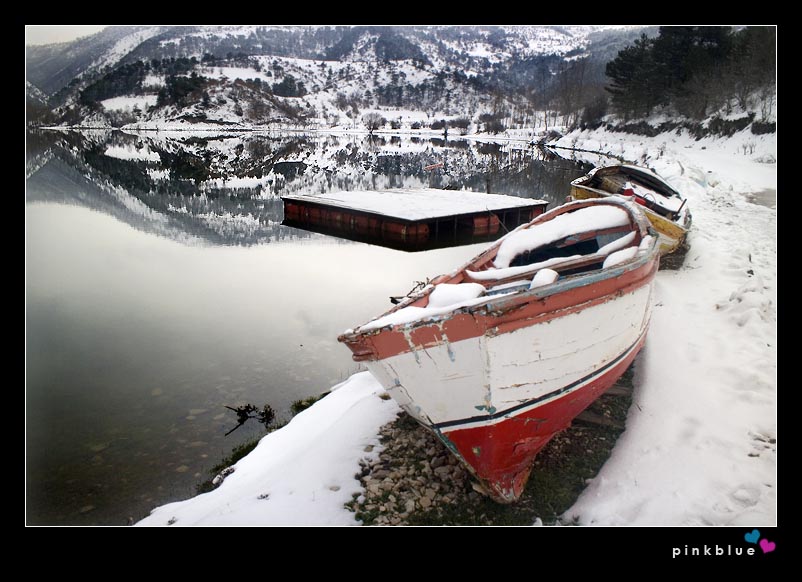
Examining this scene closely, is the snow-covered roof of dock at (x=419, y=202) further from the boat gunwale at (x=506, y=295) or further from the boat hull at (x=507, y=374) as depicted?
the boat hull at (x=507, y=374)

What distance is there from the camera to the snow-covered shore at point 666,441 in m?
4.42

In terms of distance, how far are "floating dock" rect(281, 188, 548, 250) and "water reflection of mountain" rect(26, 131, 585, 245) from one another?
1.39 meters

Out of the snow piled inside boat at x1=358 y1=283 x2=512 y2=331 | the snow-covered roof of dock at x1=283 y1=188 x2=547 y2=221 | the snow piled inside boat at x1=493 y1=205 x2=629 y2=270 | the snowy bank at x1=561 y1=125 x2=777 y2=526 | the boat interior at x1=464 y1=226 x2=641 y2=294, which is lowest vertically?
the snowy bank at x1=561 y1=125 x2=777 y2=526

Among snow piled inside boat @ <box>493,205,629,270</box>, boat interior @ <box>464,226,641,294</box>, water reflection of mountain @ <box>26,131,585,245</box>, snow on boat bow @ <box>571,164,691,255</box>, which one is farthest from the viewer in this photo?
water reflection of mountain @ <box>26,131,585,245</box>

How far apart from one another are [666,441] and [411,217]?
14421 mm

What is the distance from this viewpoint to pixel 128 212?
76.1ft

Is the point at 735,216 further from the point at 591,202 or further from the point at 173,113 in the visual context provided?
the point at 173,113

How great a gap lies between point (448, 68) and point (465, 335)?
94215mm

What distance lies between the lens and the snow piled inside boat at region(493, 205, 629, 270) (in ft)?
21.6
